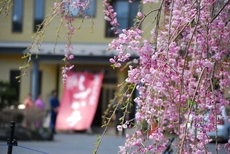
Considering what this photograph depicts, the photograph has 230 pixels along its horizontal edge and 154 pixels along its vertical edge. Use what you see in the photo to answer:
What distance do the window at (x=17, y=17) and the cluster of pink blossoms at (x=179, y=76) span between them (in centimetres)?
2412

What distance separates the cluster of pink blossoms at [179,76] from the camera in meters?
5.45

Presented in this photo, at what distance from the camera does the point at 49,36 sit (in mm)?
30656

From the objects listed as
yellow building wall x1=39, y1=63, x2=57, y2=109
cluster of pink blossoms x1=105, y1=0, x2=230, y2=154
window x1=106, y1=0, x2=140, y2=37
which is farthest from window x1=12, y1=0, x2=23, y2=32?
cluster of pink blossoms x1=105, y1=0, x2=230, y2=154

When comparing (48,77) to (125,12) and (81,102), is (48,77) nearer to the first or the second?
(125,12)

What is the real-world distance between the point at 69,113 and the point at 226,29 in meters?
19.2

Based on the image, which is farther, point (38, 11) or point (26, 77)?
point (26, 77)

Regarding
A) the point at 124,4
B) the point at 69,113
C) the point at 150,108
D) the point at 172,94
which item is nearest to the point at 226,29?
the point at 172,94

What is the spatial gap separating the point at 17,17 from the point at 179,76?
25.9 m

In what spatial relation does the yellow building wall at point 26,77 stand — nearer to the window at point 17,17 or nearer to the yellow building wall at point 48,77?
the yellow building wall at point 48,77

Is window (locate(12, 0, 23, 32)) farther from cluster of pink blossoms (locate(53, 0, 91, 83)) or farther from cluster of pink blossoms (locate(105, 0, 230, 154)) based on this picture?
cluster of pink blossoms (locate(53, 0, 91, 83))

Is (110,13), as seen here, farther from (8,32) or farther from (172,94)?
(8,32)

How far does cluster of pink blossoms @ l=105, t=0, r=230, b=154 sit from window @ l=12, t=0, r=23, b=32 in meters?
24.1

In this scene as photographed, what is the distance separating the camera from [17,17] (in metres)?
31.0

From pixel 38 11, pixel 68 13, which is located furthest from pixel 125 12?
pixel 68 13
